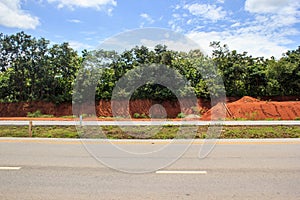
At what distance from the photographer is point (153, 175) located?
18.4ft

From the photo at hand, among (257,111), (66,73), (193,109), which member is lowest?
(257,111)

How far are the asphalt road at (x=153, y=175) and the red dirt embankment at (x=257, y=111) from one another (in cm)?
1393

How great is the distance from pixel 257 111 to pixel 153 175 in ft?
63.8

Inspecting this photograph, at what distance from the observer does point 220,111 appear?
22.0 meters

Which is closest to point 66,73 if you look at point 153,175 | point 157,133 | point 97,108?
point 97,108

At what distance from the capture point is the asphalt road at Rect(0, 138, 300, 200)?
4.51 meters

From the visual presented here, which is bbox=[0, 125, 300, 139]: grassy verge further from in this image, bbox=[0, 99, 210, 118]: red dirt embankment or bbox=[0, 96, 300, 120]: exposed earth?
bbox=[0, 99, 210, 118]: red dirt embankment

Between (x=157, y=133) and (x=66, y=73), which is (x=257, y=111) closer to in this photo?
(x=157, y=133)

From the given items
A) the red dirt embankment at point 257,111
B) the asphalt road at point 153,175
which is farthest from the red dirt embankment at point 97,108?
the asphalt road at point 153,175

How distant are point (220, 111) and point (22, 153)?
56.1 feet

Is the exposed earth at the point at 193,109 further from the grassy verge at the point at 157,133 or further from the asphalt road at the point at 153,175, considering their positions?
the asphalt road at the point at 153,175

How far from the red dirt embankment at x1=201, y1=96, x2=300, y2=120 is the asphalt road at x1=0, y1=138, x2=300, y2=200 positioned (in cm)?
1393

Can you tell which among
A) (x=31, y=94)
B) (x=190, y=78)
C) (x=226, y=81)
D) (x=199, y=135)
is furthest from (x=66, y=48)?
(x=199, y=135)

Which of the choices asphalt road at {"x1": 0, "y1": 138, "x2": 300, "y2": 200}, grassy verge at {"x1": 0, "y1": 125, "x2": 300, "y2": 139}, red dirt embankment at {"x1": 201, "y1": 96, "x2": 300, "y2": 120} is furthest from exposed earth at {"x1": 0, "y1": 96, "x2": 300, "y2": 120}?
asphalt road at {"x1": 0, "y1": 138, "x2": 300, "y2": 200}
